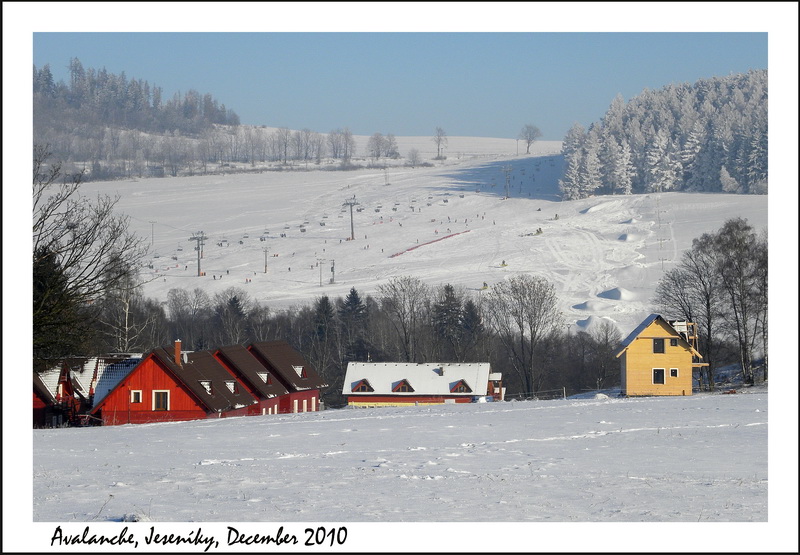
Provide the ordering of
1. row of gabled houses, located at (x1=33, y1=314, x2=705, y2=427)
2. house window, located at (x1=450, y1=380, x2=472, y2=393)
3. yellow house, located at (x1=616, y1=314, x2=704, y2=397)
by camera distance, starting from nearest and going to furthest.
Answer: row of gabled houses, located at (x1=33, y1=314, x2=705, y2=427)
yellow house, located at (x1=616, y1=314, x2=704, y2=397)
house window, located at (x1=450, y1=380, x2=472, y2=393)

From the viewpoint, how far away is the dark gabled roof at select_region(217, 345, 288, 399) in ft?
134

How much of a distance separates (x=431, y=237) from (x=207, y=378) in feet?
295

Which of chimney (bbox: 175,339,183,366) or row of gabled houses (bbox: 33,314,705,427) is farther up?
chimney (bbox: 175,339,183,366)

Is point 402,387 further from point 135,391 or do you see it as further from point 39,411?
point 39,411

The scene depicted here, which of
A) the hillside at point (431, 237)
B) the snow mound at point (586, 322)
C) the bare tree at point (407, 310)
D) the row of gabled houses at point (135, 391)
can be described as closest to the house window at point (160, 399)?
the row of gabled houses at point (135, 391)

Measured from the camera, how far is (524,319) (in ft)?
231

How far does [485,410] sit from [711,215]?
106268mm

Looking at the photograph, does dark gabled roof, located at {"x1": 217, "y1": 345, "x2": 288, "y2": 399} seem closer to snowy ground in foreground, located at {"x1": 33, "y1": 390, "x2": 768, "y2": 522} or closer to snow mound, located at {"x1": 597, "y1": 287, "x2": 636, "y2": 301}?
snowy ground in foreground, located at {"x1": 33, "y1": 390, "x2": 768, "y2": 522}

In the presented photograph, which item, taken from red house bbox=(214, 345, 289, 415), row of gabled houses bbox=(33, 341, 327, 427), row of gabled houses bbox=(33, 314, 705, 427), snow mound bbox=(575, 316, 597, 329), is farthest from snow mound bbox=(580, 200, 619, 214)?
row of gabled houses bbox=(33, 341, 327, 427)

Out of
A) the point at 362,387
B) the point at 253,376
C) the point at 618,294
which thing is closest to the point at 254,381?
the point at 253,376

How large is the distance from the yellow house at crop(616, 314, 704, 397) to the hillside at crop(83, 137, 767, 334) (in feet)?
114

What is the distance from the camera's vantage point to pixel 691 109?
190 metres

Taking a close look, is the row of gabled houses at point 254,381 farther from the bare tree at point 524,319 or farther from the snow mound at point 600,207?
the snow mound at point 600,207

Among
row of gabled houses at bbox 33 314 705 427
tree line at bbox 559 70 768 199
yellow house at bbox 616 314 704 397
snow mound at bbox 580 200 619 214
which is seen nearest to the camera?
row of gabled houses at bbox 33 314 705 427
